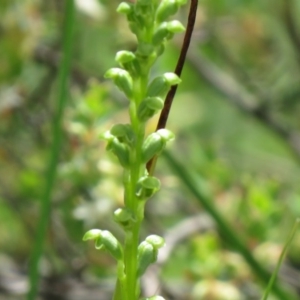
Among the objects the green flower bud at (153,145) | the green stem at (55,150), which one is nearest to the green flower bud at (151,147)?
the green flower bud at (153,145)

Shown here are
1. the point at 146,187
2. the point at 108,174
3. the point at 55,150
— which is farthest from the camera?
the point at 108,174

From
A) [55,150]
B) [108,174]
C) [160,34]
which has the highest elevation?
[108,174]

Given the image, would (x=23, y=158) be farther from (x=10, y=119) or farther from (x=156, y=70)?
(x=156, y=70)

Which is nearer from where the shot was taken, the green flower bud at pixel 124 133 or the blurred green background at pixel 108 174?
the green flower bud at pixel 124 133

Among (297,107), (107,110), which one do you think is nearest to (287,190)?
(297,107)

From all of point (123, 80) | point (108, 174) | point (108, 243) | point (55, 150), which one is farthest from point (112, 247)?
point (108, 174)

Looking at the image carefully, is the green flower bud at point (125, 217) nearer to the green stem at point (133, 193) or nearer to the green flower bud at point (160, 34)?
the green stem at point (133, 193)

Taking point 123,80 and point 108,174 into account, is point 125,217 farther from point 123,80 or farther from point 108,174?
point 108,174
